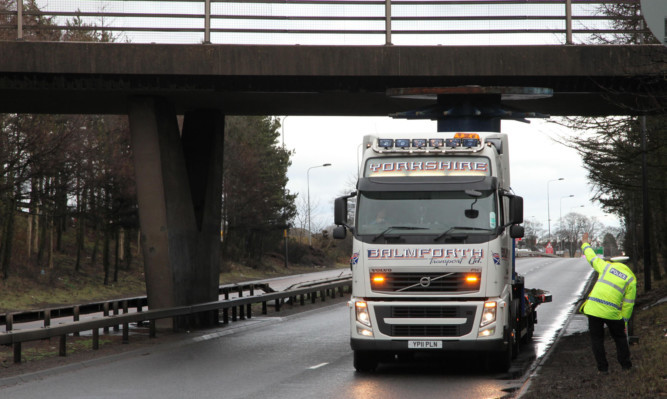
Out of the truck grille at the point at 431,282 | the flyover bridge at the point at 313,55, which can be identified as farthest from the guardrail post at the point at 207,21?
the truck grille at the point at 431,282

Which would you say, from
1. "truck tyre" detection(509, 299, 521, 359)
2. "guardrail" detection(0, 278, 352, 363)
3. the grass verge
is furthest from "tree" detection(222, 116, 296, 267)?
the grass verge

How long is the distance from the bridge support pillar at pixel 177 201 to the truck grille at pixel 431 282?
28.4ft

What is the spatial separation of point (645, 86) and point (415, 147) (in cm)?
673

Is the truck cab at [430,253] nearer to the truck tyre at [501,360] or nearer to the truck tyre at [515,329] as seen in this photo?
the truck tyre at [501,360]

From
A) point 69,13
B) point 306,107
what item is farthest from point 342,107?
point 69,13

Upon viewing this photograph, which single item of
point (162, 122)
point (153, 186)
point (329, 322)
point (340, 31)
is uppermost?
point (340, 31)

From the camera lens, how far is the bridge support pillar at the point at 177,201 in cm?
2039

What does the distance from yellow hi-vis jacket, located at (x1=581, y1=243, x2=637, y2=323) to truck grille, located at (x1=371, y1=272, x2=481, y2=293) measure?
1709 millimetres

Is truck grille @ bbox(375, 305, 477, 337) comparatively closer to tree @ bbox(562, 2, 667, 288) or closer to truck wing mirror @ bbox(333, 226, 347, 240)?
truck wing mirror @ bbox(333, 226, 347, 240)

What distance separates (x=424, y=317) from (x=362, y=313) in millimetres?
890

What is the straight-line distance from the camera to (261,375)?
1345 cm

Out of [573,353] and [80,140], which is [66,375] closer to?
[573,353]

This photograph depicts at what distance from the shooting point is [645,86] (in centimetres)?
1819

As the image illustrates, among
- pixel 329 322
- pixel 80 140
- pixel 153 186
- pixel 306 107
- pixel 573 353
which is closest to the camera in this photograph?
pixel 573 353
